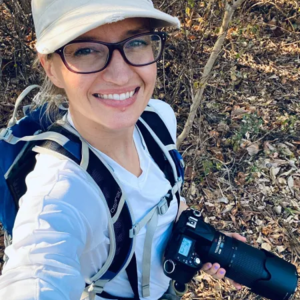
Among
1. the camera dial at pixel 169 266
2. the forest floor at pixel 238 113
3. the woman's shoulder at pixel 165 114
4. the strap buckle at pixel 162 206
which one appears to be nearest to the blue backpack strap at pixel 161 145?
the woman's shoulder at pixel 165 114

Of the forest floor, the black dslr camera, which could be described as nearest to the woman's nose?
the black dslr camera

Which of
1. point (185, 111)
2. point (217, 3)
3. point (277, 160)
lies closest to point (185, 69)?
point (185, 111)

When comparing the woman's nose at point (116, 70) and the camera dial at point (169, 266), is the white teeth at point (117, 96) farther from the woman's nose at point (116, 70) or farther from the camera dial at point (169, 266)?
the camera dial at point (169, 266)

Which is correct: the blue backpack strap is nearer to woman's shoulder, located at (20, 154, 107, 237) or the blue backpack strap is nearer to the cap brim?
woman's shoulder, located at (20, 154, 107, 237)

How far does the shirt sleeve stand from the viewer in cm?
84

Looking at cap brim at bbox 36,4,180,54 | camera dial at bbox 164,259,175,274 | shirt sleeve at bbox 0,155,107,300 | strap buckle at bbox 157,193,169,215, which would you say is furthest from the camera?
camera dial at bbox 164,259,175,274

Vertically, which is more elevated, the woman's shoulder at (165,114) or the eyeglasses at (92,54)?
the eyeglasses at (92,54)

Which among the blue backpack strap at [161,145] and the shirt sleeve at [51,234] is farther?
the blue backpack strap at [161,145]

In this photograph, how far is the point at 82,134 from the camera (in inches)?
47.6

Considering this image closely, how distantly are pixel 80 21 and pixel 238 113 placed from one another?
2.50 metres

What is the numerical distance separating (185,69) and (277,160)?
3.59 feet

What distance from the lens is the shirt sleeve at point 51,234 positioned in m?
0.84

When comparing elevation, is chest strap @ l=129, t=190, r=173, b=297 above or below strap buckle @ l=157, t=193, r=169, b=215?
below

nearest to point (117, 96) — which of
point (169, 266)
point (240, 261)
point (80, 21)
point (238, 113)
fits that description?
point (80, 21)
